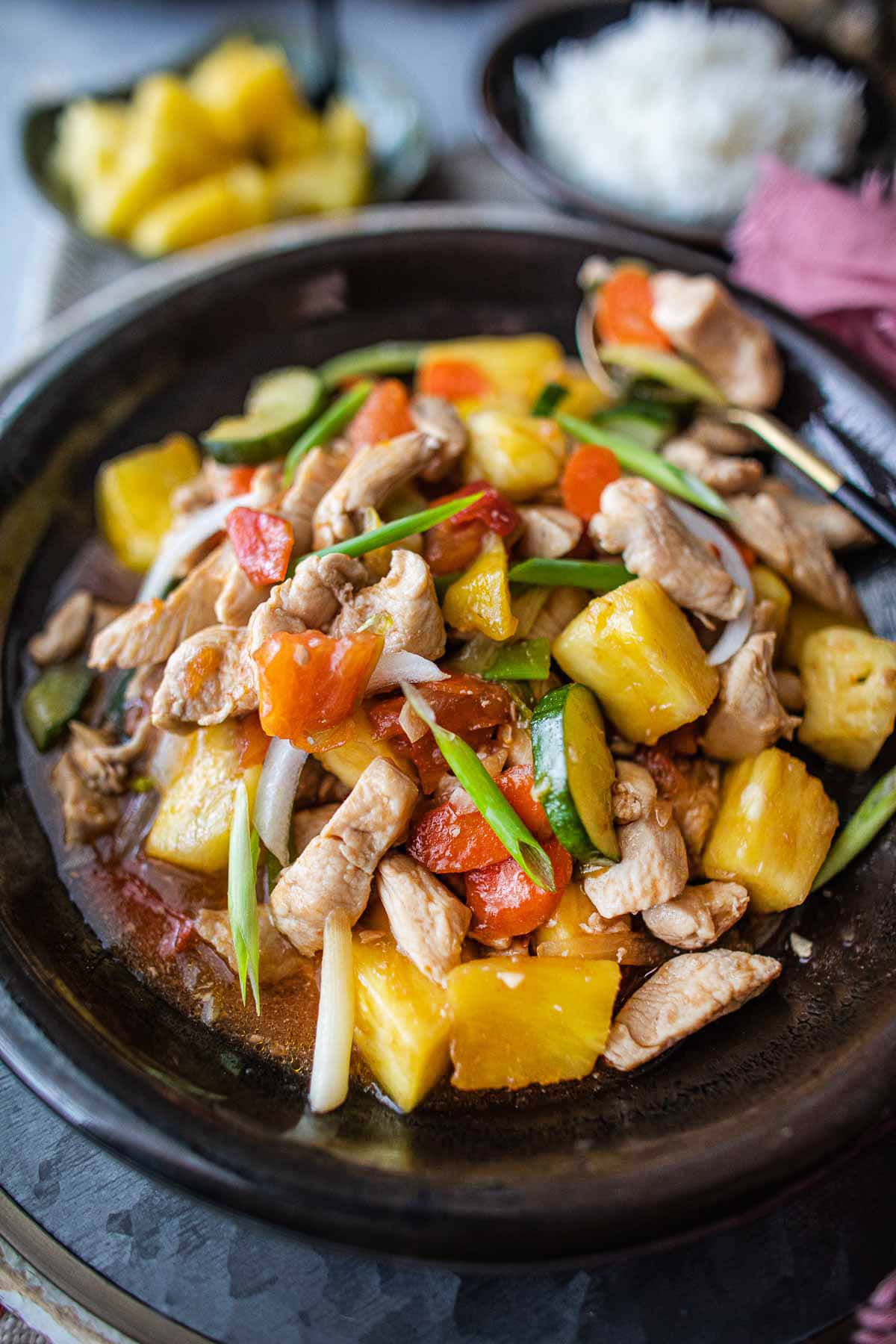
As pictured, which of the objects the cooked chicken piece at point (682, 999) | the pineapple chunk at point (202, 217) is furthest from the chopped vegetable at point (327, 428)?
the pineapple chunk at point (202, 217)

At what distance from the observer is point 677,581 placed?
244 cm

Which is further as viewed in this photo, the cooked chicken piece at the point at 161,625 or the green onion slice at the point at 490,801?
the cooked chicken piece at the point at 161,625

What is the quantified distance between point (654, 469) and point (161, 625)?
1.29 meters

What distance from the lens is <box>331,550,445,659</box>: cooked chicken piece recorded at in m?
2.26

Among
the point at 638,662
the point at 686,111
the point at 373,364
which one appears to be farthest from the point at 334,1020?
the point at 686,111

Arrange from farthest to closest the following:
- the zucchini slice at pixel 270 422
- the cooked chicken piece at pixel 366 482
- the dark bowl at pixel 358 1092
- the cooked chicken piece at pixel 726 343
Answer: the cooked chicken piece at pixel 726 343
the zucchini slice at pixel 270 422
the cooked chicken piece at pixel 366 482
the dark bowl at pixel 358 1092

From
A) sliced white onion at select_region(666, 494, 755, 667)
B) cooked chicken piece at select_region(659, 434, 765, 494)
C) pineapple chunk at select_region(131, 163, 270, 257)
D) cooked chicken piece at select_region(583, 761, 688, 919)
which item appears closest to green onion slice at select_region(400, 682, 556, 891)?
cooked chicken piece at select_region(583, 761, 688, 919)

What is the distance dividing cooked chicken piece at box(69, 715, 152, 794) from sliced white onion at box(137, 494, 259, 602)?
37cm

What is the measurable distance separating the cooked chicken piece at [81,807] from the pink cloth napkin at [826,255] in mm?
2434

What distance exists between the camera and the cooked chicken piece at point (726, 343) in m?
3.02

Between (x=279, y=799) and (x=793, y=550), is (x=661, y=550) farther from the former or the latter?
(x=279, y=799)

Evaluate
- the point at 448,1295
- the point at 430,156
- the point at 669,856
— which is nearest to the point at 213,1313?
the point at 448,1295

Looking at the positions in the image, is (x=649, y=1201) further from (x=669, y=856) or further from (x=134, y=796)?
(x=134, y=796)

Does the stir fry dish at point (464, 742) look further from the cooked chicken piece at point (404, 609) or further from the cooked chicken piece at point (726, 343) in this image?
the cooked chicken piece at point (726, 343)
